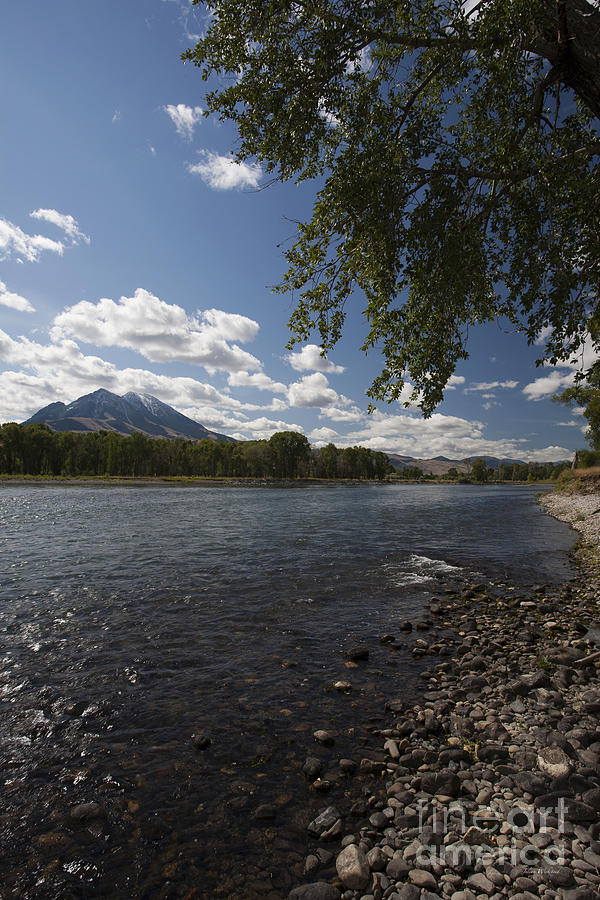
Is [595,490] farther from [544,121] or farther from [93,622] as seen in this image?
[93,622]

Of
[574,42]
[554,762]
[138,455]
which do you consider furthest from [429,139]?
[138,455]

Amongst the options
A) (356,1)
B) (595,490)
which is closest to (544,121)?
(356,1)

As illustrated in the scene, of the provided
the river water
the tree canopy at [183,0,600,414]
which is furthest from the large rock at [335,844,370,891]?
the tree canopy at [183,0,600,414]

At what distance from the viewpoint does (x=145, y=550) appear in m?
21.5

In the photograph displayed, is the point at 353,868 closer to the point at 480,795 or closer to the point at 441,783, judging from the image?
the point at 441,783

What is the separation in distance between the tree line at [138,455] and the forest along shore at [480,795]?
167136mm

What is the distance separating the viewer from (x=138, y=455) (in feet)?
527

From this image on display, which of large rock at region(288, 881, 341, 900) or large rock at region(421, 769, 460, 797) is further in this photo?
large rock at region(421, 769, 460, 797)

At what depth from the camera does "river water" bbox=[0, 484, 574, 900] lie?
4.34 meters

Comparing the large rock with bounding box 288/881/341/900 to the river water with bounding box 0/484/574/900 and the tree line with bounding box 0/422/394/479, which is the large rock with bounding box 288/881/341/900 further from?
the tree line with bounding box 0/422/394/479

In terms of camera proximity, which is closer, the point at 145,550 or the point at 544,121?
the point at 544,121

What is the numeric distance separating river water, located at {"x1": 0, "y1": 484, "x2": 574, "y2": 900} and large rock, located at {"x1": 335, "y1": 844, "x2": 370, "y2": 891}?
58 cm

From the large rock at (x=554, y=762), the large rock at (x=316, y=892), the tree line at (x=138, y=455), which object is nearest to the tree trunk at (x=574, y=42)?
the large rock at (x=554, y=762)

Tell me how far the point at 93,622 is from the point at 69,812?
6996 mm
